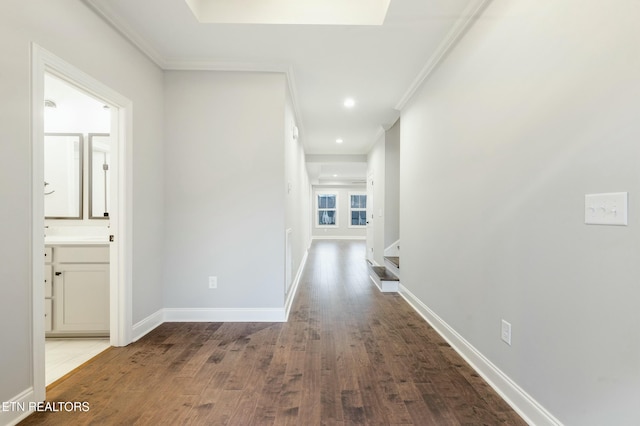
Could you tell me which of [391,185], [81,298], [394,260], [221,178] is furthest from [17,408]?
[391,185]

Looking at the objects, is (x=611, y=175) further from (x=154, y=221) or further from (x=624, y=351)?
(x=154, y=221)

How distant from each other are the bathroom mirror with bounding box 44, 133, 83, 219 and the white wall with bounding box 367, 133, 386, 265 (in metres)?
4.30

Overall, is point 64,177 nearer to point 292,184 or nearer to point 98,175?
point 98,175

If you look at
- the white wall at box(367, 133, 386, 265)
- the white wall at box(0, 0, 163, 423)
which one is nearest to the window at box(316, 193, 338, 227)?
the white wall at box(367, 133, 386, 265)

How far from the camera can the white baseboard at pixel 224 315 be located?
9.93ft

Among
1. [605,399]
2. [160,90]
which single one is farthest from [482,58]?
[160,90]

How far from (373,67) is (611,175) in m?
2.36

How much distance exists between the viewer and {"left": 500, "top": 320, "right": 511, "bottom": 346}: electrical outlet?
5.87 ft

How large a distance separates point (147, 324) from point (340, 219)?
33.9 feet

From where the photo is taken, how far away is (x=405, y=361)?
2.24 metres

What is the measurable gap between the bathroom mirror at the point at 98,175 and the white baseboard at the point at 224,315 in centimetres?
122

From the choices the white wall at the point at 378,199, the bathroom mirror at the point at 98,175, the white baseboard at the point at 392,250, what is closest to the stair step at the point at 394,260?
the white baseboard at the point at 392,250

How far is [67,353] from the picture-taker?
2.37m

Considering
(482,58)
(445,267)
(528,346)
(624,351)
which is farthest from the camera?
(445,267)
